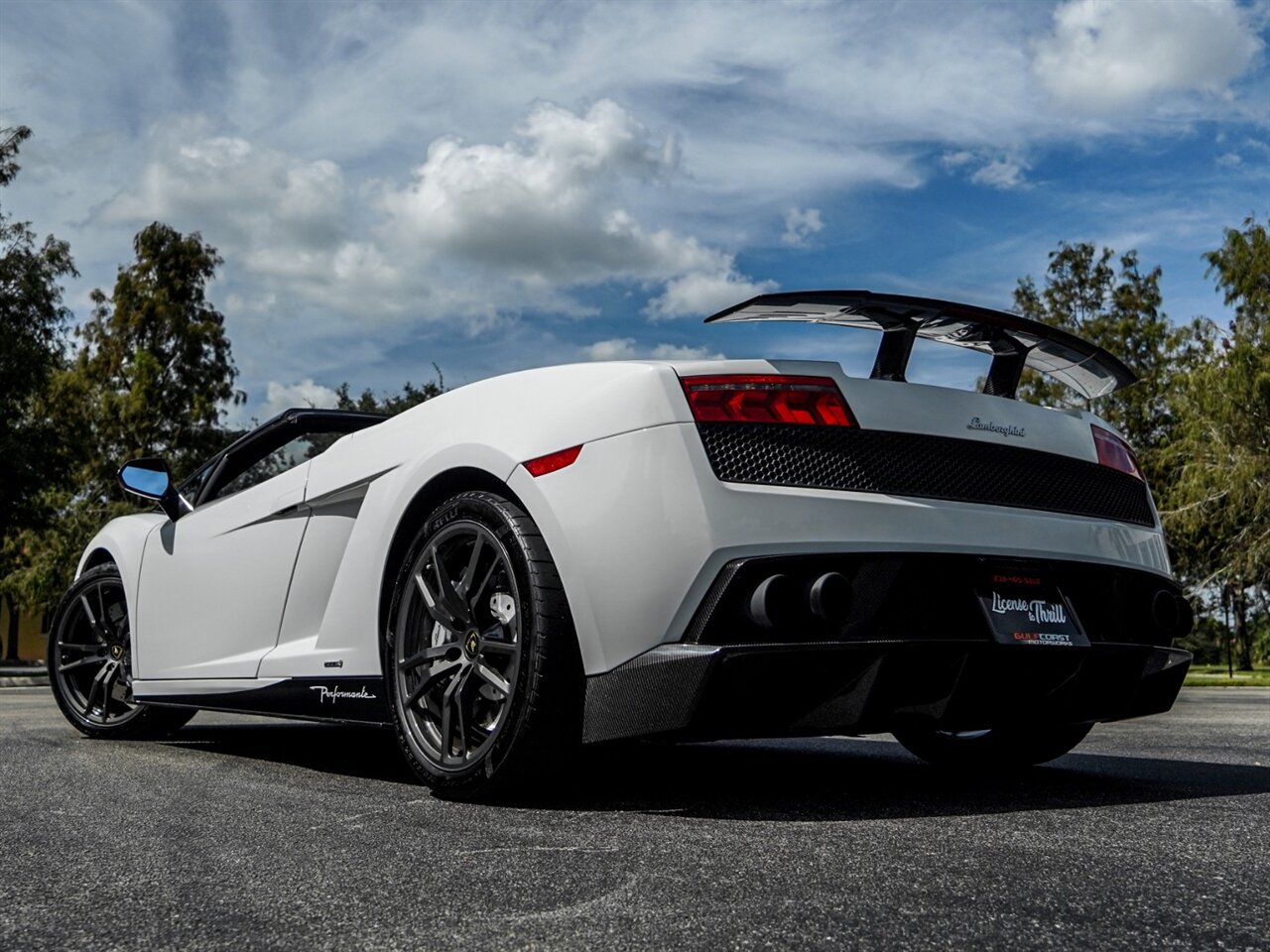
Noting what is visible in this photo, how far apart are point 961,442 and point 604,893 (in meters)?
1.76

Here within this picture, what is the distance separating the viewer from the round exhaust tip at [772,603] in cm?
304

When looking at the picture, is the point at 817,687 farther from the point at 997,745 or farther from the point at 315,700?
the point at 315,700

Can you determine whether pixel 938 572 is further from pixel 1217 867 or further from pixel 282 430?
pixel 282 430

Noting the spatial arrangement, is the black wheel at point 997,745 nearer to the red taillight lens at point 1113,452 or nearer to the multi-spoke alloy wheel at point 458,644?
the red taillight lens at point 1113,452

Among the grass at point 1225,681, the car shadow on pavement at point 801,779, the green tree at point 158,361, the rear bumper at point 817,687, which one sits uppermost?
the green tree at point 158,361

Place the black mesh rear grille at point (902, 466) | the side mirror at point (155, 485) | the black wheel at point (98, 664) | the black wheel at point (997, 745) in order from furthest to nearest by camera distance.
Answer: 1. the black wheel at point (98, 664)
2. the side mirror at point (155, 485)
3. the black wheel at point (997, 745)
4. the black mesh rear grille at point (902, 466)

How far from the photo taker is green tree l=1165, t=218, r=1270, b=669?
2875 cm

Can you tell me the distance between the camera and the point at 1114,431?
4012 mm

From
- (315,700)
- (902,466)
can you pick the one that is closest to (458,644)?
(315,700)

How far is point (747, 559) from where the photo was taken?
121 inches

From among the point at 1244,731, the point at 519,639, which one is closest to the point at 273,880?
the point at 519,639

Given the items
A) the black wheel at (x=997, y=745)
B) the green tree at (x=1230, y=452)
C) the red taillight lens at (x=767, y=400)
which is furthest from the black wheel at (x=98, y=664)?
the green tree at (x=1230, y=452)

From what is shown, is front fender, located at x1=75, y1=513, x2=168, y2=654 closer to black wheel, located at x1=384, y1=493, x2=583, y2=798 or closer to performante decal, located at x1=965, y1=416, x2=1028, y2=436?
black wheel, located at x1=384, y1=493, x2=583, y2=798

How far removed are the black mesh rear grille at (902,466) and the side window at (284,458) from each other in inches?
78.8
